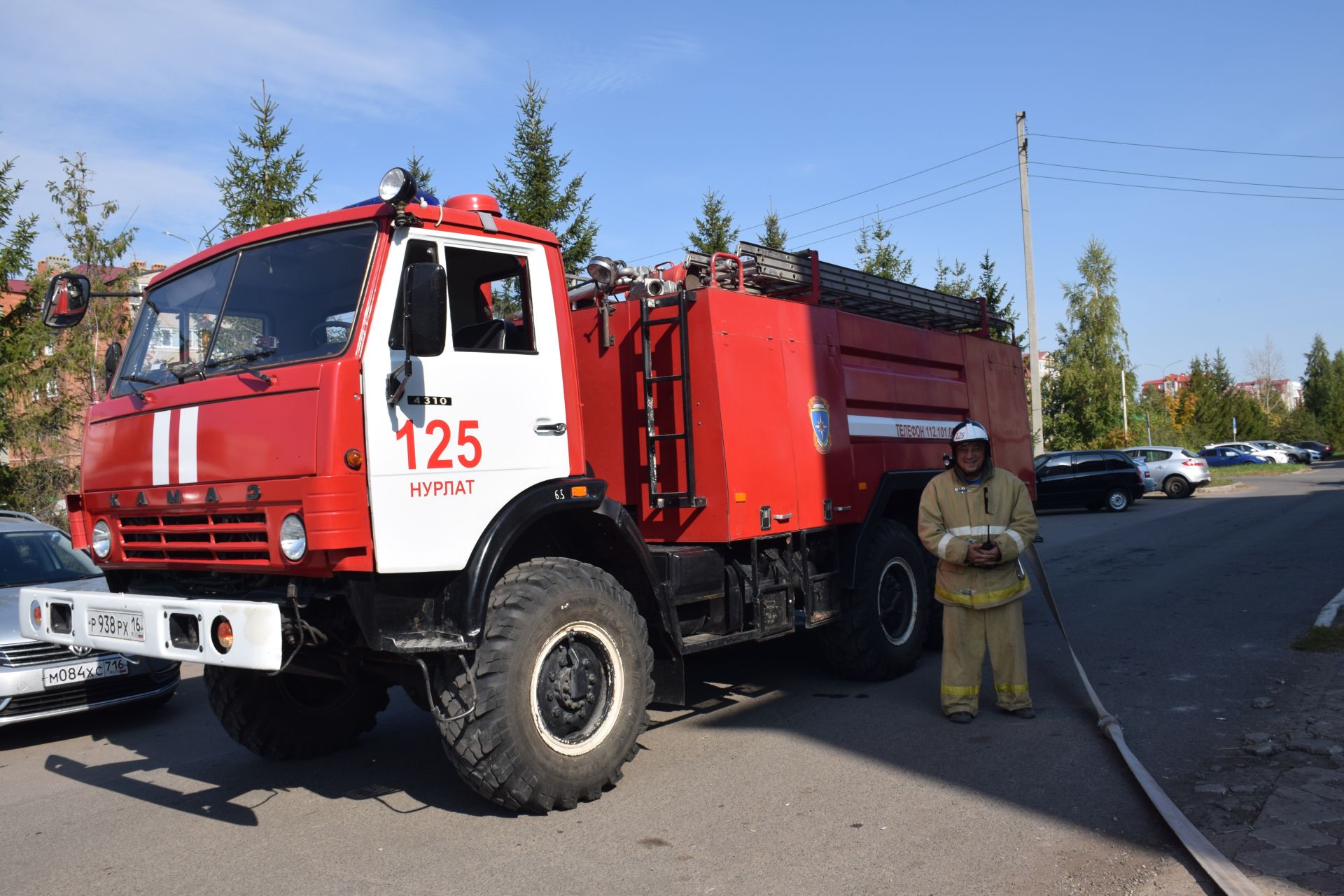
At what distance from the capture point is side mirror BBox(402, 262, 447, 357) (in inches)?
167

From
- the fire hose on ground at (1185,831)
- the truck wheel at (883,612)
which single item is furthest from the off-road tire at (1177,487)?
the fire hose on ground at (1185,831)

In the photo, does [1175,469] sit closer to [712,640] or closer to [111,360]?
[712,640]

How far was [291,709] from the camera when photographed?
18.7ft

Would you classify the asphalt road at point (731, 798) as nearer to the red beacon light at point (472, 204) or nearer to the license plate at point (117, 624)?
the license plate at point (117, 624)

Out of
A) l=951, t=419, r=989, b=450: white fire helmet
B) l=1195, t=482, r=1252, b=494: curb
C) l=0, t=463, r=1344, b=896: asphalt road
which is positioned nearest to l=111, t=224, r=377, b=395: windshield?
l=0, t=463, r=1344, b=896: asphalt road

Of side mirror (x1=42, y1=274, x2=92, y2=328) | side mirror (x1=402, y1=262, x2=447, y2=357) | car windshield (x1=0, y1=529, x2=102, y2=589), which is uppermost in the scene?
side mirror (x1=42, y1=274, x2=92, y2=328)

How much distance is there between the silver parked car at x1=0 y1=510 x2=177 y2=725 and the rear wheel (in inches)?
1072

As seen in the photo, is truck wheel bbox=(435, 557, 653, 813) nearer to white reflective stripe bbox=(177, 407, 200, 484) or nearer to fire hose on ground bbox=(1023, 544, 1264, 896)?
white reflective stripe bbox=(177, 407, 200, 484)

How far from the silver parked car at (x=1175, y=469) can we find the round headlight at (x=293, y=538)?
27493 millimetres

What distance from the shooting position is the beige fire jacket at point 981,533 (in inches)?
243

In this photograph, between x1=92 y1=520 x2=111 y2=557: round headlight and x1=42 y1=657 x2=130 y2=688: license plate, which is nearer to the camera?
x1=92 y1=520 x2=111 y2=557: round headlight

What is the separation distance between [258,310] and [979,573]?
437cm

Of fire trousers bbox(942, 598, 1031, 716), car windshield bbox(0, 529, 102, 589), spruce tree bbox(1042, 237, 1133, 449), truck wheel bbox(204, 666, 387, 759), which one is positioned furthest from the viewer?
spruce tree bbox(1042, 237, 1133, 449)

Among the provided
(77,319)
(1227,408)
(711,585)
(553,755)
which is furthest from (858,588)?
(1227,408)
